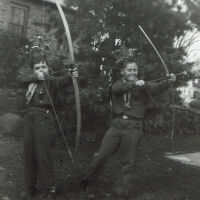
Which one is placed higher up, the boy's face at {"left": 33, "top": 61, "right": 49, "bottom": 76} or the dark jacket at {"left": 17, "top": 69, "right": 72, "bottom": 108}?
the boy's face at {"left": 33, "top": 61, "right": 49, "bottom": 76}

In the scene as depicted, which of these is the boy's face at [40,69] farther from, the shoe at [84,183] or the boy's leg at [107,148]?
the shoe at [84,183]

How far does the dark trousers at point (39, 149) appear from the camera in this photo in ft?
15.6

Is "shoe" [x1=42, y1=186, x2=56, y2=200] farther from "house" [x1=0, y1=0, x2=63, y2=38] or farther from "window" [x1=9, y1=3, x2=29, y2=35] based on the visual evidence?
"window" [x1=9, y1=3, x2=29, y2=35]

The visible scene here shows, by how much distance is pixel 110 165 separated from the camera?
23.2ft

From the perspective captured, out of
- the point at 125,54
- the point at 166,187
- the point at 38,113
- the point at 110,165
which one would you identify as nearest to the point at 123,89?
the point at 125,54

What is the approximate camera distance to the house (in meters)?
14.6

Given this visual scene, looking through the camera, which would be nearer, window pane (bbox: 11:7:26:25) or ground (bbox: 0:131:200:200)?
ground (bbox: 0:131:200:200)

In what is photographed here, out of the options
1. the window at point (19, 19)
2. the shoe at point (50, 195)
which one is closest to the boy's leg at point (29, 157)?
the shoe at point (50, 195)

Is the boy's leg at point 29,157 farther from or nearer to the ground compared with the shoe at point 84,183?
farther from the ground

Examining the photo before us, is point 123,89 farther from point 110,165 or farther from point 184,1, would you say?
point 184,1

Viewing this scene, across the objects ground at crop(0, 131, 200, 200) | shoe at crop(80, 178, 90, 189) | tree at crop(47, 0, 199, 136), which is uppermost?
tree at crop(47, 0, 199, 136)

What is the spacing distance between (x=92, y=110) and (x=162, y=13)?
2.32m

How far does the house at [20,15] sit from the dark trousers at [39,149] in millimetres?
10084

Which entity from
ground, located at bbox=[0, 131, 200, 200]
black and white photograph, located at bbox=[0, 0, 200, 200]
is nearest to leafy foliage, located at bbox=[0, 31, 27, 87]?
black and white photograph, located at bbox=[0, 0, 200, 200]
